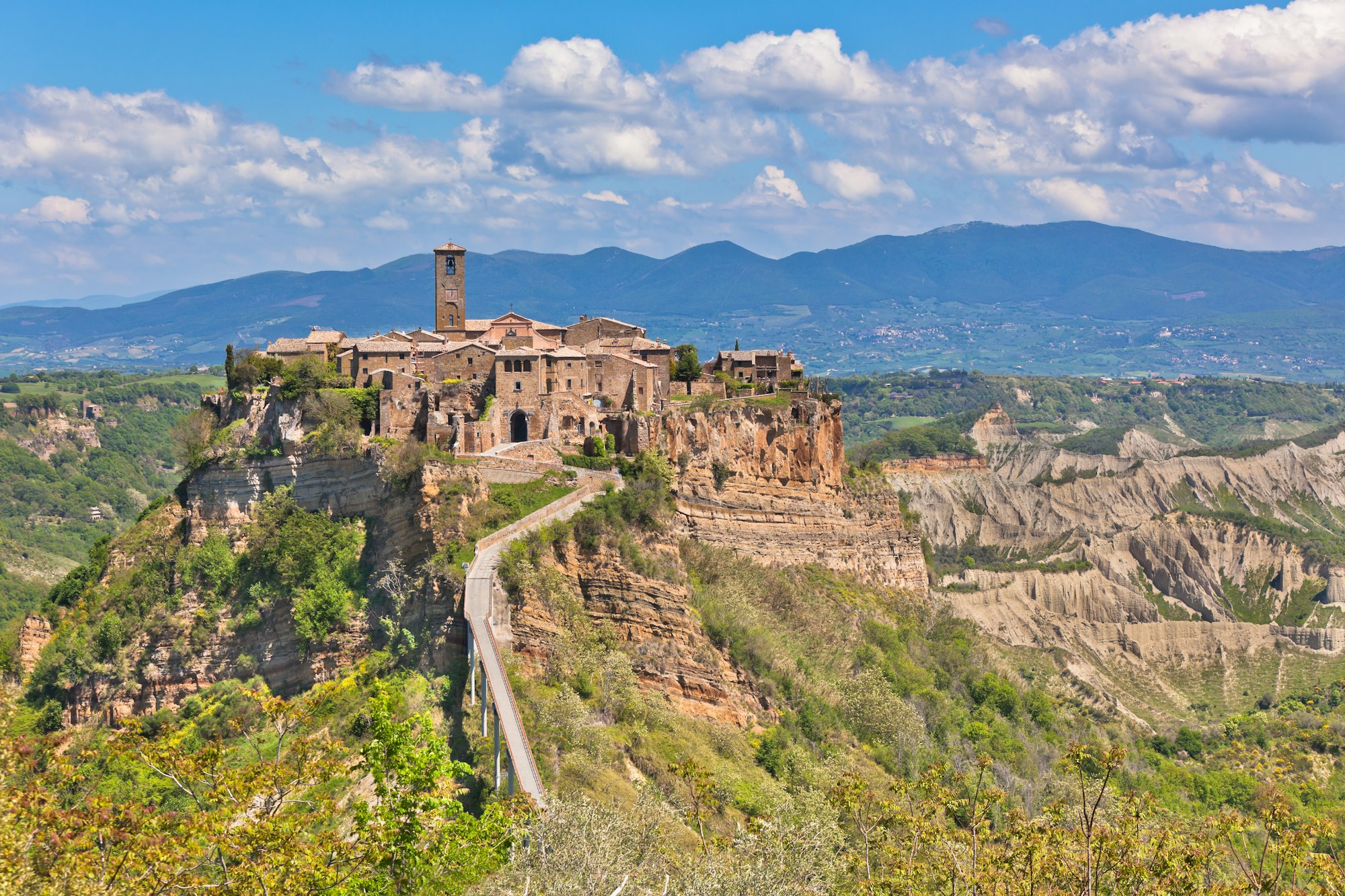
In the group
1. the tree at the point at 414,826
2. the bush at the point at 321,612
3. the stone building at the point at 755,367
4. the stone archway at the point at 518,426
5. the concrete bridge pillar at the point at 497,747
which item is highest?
the stone building at the point at 755,367

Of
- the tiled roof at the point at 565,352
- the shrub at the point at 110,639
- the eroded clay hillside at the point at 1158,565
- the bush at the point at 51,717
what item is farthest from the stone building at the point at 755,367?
the bush at the point at 51,717

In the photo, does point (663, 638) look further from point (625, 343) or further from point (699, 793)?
point (625, 343)

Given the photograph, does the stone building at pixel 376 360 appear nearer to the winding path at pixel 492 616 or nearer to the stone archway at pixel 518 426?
the stone archway at pixel 518 426

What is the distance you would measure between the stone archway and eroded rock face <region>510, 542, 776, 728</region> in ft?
29.7

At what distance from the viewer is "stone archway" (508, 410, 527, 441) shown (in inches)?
2180

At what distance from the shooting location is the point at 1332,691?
80.1 m

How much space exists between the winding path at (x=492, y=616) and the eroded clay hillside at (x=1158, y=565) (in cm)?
3989

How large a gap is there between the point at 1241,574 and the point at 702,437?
5948cm

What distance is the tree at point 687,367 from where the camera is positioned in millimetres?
65500

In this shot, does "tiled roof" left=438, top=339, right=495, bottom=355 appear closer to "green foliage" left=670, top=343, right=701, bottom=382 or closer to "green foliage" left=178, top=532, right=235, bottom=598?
"green foliage" left=670, top=343, right=701, bottom=382

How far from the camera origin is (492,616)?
40.9 meters

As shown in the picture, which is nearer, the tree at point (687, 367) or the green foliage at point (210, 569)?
the green foliage at point (210, 569)

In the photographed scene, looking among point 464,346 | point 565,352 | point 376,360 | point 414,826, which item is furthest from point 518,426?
point 414,826

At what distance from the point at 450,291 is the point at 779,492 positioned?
1886cm
